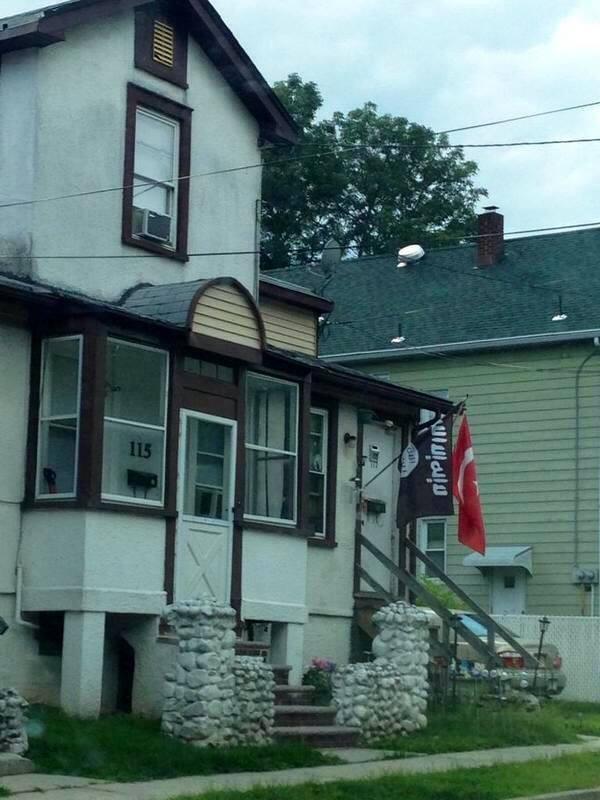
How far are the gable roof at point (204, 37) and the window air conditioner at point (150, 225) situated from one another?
2240 mm

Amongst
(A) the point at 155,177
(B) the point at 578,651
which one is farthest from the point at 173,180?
(B) the point at 578,651

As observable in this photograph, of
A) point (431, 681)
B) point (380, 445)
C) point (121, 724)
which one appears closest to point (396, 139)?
point (380, 445)

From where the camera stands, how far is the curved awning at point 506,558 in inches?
1187

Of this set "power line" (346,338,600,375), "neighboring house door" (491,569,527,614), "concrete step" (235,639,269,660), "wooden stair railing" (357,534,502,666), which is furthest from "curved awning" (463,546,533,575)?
"concrete step" (235,639,269,660)

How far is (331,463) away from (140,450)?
4.33m

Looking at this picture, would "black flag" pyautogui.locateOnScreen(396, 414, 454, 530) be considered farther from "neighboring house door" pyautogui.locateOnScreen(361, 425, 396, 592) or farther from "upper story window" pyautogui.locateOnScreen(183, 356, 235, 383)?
"upper story window" pyautogui.locateOnScreen(183, 356, 235, 383)

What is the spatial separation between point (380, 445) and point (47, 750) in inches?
363

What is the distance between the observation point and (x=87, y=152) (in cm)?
1720

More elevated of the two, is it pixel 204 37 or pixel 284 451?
pixel 204 37

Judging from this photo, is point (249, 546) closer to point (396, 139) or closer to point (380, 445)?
point (380, 445)

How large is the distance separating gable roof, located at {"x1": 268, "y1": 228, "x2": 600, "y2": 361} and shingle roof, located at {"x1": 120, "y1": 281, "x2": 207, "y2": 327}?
48.1 feet

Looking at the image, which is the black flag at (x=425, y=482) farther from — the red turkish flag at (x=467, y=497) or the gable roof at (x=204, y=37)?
the gable roof at (x=204, y=37)

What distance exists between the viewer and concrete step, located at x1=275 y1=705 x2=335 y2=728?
16031 millimetres

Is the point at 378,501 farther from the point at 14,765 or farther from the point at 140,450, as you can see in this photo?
the point at 14,765
